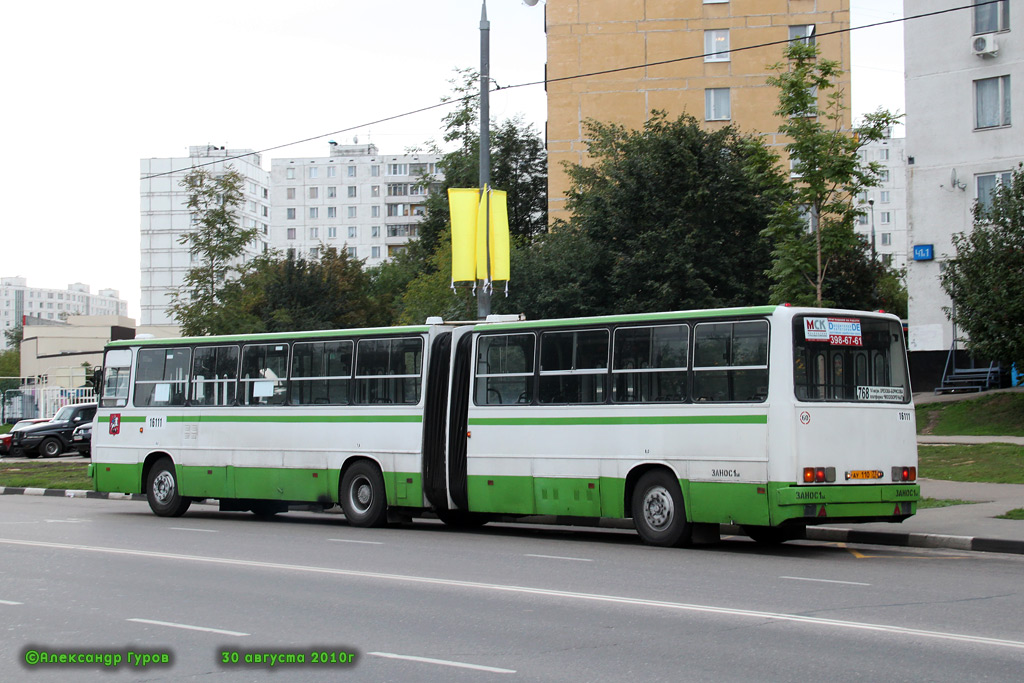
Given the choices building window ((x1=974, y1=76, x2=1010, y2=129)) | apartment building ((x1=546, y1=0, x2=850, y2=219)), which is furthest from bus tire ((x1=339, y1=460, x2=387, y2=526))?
apartment building ((x1=546, y1=0, x2=850, y2=219))

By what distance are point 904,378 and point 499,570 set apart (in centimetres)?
587

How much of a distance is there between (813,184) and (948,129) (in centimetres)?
2021

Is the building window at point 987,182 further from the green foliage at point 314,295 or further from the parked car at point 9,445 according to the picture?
the parked car at point 9,445

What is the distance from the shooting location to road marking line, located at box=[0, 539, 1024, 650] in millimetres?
8344

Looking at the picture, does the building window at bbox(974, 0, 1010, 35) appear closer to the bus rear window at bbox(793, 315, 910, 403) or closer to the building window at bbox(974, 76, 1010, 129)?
the building window at bbox(974, 76, 1010, 129)

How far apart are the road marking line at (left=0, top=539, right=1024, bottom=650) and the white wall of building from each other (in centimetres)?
3010

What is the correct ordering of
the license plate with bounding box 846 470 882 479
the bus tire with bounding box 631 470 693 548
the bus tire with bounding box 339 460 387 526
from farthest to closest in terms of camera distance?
the bus tire with bounding box 339 460 387 526 < the bus tire with bounding box 631 470 693 548 < the license plate with bounding box 846 470 882 479

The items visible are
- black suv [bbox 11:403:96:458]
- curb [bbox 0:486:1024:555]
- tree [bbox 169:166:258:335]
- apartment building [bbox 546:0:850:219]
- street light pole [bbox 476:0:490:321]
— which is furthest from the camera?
apartment building [bbox 546:0:850:219]

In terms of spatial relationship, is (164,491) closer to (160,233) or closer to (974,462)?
(974,462)

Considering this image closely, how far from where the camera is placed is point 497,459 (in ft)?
54.9

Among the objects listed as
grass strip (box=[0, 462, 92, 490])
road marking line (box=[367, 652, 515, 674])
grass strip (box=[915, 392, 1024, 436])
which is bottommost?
grass strip (box=[0, 462, 92, 490])

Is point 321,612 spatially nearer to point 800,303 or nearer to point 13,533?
point 13,533

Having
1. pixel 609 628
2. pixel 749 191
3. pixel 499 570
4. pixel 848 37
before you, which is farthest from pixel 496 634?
pixel 848 37

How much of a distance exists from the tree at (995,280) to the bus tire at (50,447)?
30.0 metres
